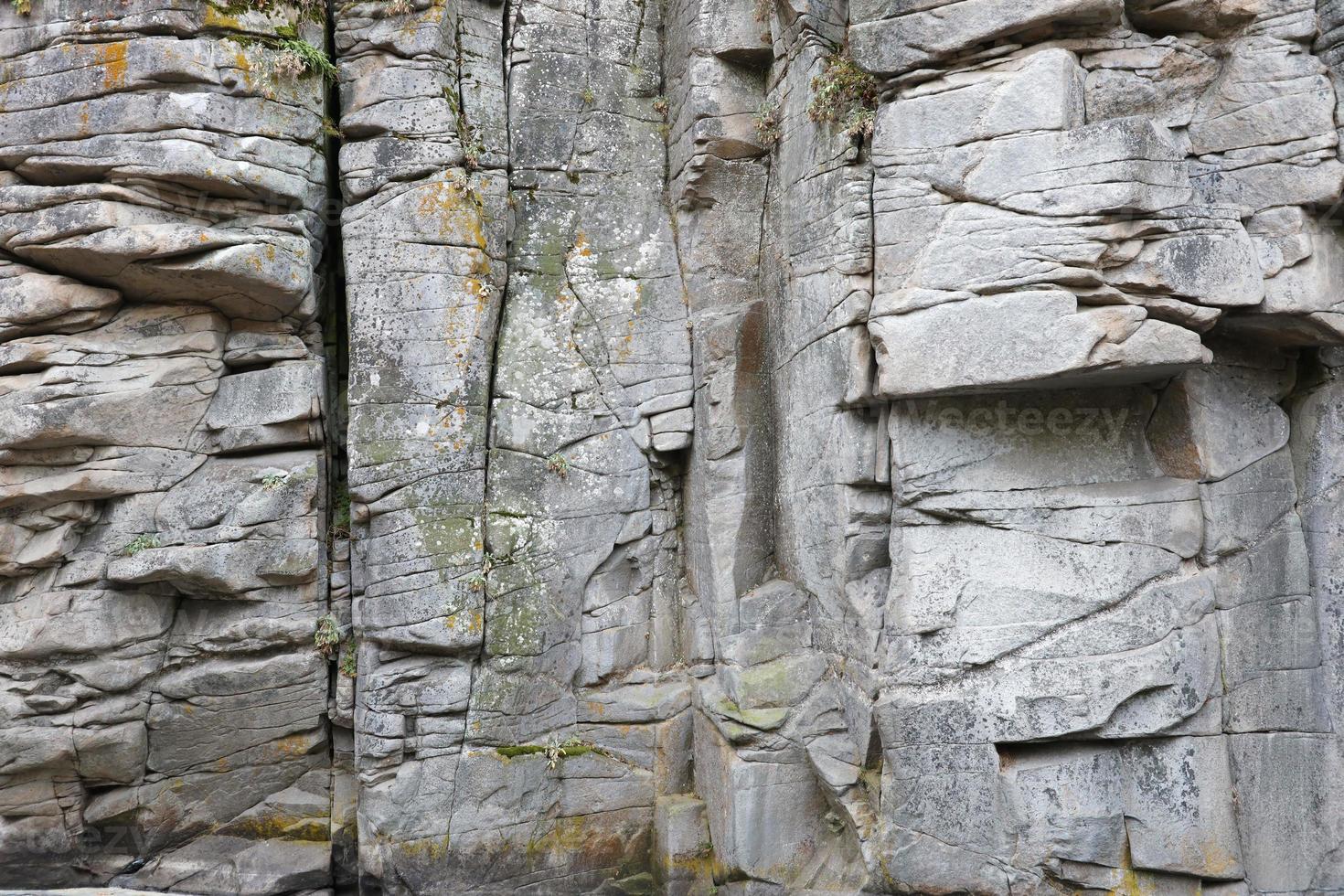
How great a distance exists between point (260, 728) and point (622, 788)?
3506 mm

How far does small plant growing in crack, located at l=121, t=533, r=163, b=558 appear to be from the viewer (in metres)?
8.41

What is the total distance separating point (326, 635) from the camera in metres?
8.70

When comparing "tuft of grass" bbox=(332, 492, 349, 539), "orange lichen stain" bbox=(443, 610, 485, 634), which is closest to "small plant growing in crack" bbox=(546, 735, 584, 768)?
"orange lichen stain" bbox=(443, 610, 485, 634)

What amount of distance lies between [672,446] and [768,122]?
317cm

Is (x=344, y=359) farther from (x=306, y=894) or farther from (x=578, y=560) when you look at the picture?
(x=306, y=894)

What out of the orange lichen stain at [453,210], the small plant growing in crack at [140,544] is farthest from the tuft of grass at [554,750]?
the orange lichen stain at [453,210]

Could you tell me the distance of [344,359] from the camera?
934cm

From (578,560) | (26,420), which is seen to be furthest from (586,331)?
(26,420)

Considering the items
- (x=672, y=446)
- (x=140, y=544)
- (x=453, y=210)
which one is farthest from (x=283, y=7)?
(x=672, y=446)

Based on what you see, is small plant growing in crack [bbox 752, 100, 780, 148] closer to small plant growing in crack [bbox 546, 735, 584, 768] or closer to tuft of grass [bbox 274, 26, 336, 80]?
tuft of grass [bbox 274, 26, 336, 80]

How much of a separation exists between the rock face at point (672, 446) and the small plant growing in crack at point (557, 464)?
1.1 inches

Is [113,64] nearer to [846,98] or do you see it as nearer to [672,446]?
[672,446]

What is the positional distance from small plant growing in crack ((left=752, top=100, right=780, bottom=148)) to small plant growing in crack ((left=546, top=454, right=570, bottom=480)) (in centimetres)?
356

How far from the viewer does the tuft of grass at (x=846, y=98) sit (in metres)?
7.17
